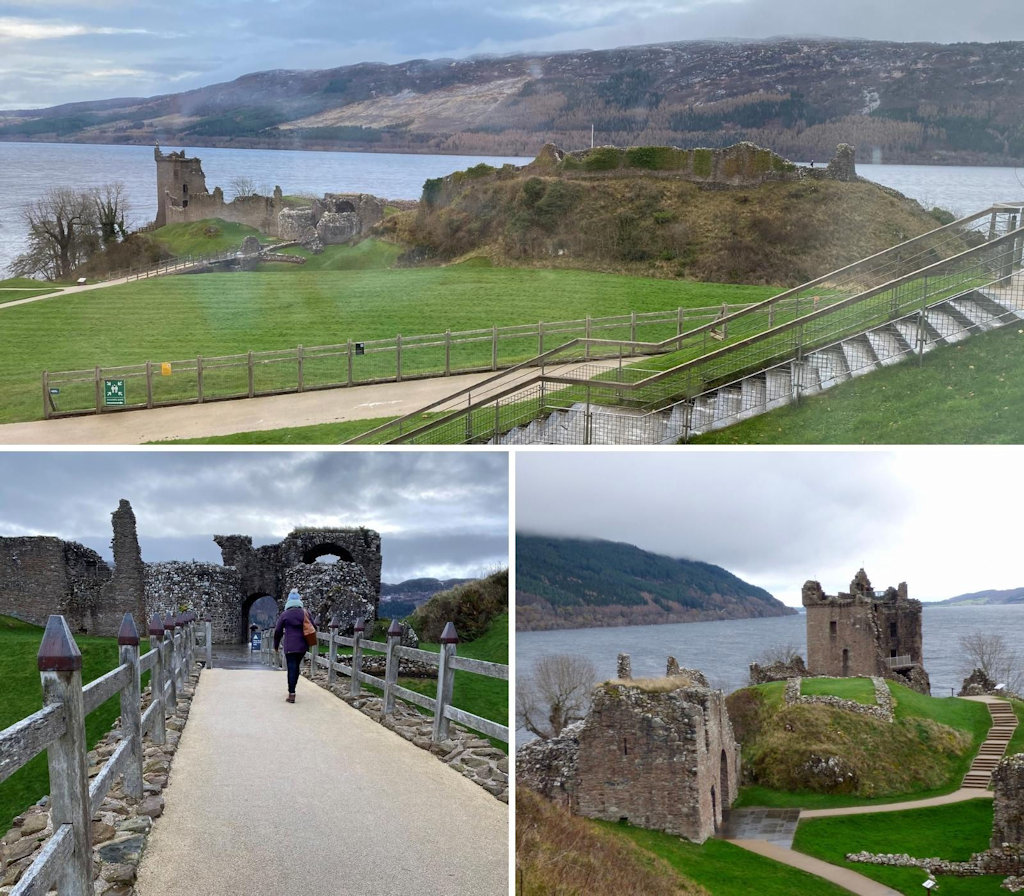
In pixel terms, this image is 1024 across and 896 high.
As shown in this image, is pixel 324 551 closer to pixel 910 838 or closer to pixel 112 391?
pixel 112 391

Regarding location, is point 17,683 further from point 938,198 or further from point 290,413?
point 938,198

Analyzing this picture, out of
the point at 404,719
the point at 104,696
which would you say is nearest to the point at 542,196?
the point at 404,719

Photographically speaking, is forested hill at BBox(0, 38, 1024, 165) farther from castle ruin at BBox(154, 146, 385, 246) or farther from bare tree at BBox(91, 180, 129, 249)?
bare tree at BBox(91, 180, 129, 249)

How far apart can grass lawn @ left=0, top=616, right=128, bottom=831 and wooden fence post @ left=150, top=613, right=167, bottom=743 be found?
51.3 inches

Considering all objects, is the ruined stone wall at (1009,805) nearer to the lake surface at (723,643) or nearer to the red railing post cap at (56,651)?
the lake surface at (723,643)

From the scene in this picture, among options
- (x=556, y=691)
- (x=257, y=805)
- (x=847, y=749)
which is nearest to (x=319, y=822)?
(x=257, y=805)

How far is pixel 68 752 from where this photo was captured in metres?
4.07

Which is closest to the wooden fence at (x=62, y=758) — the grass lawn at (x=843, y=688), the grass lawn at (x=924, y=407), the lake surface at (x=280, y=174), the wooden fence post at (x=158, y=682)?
the wooden fence post at (x=158, y=682)

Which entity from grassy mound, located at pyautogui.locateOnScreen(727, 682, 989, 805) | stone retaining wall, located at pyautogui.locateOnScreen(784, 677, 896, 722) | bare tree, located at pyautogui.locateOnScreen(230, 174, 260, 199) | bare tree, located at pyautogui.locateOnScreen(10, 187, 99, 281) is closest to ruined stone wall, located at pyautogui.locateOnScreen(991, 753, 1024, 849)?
grassy mound, located at pyautogui.locateOnScreen(727, 682, 989, 805)

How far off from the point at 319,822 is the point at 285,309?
615 cm

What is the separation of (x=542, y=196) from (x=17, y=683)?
7885 millimetres

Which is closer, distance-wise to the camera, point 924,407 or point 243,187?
point 243,187

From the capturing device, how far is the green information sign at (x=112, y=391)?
34.4 ft

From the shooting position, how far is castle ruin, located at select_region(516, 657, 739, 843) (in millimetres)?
9891
